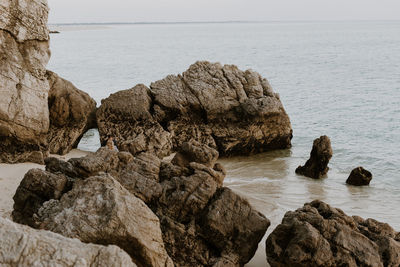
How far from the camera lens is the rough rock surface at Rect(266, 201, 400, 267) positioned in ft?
27.0

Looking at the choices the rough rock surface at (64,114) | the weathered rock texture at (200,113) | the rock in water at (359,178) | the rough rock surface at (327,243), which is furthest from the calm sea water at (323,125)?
the rough rock surface at (327,243)

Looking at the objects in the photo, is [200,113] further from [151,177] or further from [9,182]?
[151,177]

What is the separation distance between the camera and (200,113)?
1862cm

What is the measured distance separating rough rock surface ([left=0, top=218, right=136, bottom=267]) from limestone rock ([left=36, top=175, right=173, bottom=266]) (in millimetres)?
1515

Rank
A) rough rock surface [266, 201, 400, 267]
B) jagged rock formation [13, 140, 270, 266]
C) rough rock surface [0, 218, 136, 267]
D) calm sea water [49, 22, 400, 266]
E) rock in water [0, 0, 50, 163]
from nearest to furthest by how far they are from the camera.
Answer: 1. rough rock surface [0, 218, 136, 267]
2. rough rock surface [266, 201, 400, 267]
3. jagged rock formation [13, 140, 270, 266]
4. rock in water [0, 0, 50, 163]
5. calm sea water [49, 22, 400, 266]

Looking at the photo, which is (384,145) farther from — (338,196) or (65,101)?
(65,101)

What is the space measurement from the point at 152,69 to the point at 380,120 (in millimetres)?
34163

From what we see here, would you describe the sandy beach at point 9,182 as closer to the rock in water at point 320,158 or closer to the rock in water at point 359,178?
the rock in water at point 320,158

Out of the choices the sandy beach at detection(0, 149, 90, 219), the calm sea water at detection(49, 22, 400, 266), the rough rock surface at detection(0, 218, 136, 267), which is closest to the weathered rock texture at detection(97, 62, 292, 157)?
the calm sea water at detection(49, 22, 400, 266)

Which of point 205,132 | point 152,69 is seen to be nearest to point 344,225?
point 205,132

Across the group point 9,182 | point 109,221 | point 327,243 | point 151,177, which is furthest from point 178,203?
point 9,182

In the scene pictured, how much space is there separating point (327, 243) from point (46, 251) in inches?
214

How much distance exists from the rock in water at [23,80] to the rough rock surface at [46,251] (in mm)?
9889

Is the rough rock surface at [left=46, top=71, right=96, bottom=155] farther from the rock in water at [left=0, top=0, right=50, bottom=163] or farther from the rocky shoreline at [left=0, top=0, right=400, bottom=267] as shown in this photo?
the rock in water at [left=0, top=0, right=50, bottom=163]
